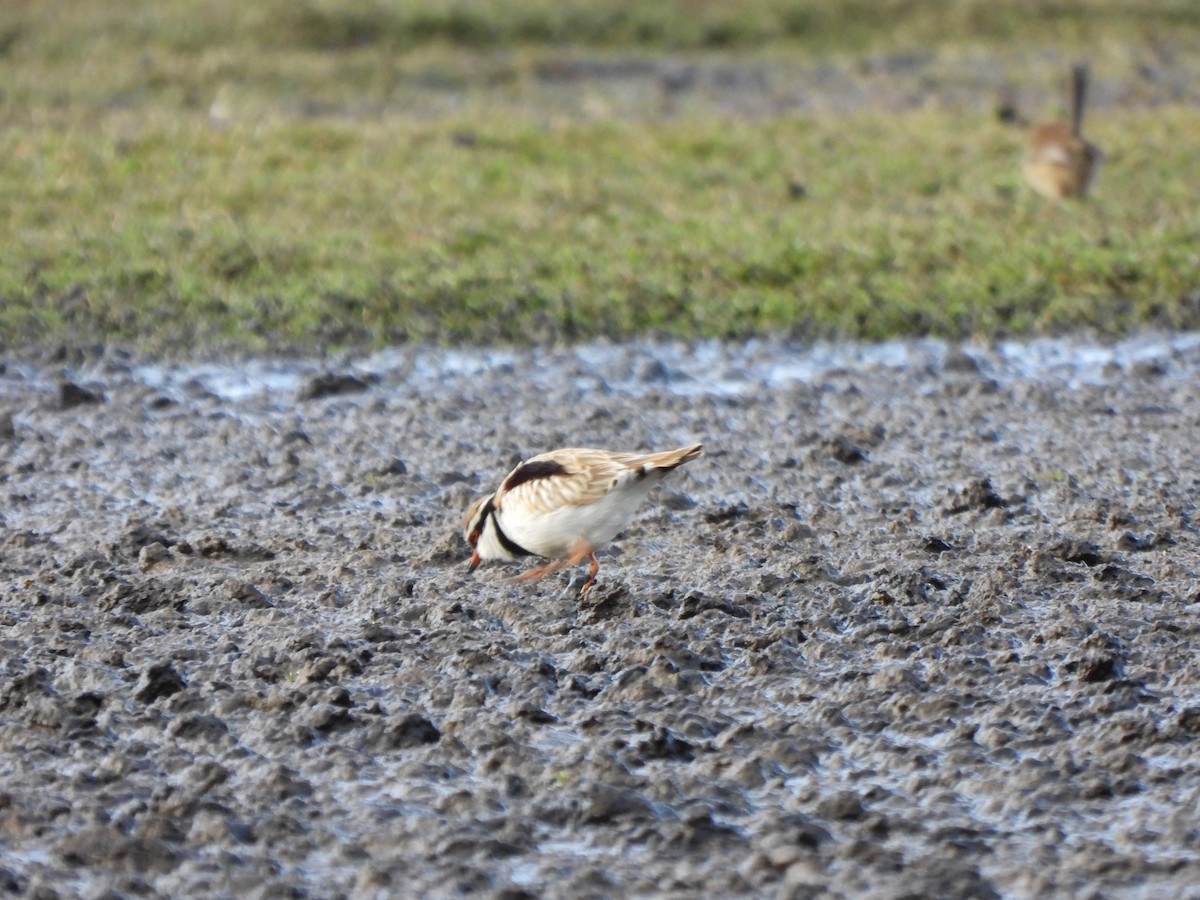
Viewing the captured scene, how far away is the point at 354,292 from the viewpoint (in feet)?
27.4

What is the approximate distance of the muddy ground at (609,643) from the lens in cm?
366

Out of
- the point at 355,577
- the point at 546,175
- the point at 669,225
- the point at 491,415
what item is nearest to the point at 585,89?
the point at 546,175

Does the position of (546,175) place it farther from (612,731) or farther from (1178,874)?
(1178,874)

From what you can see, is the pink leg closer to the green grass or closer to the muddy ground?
the muddy ground

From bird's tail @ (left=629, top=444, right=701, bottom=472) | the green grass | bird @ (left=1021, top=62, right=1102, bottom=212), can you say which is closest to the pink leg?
bird's tail @ (left=629, top=444, right=701, bottom=472)

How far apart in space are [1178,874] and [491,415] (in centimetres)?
402

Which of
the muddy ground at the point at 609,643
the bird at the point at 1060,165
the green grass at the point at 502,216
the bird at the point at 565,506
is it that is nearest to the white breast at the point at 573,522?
the bird at the point at 565,506

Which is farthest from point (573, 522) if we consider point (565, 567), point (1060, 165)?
point (1060, 165)

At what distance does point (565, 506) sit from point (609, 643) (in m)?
0.44

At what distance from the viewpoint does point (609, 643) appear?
15.6 feet

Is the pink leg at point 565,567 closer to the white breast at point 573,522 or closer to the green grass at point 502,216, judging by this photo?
the white breast at point 573,522

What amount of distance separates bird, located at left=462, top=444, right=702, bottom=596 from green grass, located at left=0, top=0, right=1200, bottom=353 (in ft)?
9.52

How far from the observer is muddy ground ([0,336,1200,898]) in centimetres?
366

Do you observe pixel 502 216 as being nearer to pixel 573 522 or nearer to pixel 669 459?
pixel 573 522
